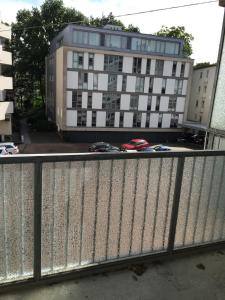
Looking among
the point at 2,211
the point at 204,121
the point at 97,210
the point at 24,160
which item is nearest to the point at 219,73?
the point at 97,210

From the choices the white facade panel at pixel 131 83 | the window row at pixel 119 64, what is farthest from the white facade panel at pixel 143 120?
the window row at pixel 119 64

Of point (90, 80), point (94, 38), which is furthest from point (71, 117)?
point (94, 38)

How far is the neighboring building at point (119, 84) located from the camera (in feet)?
93.8

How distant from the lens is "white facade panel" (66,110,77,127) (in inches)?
1154

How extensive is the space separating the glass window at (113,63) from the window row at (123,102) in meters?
2.86

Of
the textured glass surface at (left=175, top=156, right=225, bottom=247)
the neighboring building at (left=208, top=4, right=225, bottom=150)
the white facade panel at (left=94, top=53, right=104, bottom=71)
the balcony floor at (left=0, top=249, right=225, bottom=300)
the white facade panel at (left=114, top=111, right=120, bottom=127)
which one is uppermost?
the white facade panel at (left=94, top=53, right=104, bottom=71)

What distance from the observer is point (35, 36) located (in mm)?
40688

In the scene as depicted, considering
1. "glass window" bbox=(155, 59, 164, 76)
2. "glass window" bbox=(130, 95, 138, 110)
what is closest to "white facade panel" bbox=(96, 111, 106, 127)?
"glass window" bbox=(130, 95, 138, 110)

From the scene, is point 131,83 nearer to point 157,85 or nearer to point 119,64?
point 119,64

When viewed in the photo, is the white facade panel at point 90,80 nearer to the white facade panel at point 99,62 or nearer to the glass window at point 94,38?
the white facade panel at point 99,62

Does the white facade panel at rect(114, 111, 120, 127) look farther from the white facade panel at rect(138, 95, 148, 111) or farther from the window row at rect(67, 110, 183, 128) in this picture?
the white facade panel at rect(138, 95, 148, 111)

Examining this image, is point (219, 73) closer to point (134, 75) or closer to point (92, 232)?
point (92, 232)

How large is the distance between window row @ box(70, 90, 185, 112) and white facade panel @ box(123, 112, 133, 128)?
62cm

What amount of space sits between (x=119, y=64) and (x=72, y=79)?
5.79 metres
